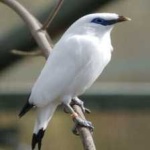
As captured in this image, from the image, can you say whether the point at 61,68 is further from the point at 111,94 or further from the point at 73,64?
the point at 111,94

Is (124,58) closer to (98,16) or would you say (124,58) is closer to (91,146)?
(98,16)

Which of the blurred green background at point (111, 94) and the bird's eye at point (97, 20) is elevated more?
the bird's eye at point (97, 20)

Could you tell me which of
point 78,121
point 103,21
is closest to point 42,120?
point 78,121

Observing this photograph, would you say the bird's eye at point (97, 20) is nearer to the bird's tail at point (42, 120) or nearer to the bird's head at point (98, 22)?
the bird's head at point (98, 22)

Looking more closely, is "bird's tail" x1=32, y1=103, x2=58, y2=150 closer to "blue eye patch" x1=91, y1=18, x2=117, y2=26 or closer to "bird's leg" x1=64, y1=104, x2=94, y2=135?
"bird's leg" x1=64, y1=104, x2=94, y2=135

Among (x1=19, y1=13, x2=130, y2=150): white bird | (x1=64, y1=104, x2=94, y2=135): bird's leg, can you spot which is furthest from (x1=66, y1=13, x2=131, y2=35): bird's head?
(x1=64, y1=104, x2=94, y2=135): bird's leg

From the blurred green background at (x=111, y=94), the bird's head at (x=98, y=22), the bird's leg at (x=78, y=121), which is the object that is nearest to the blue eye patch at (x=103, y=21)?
the bird's head at (x=98, y=22)
